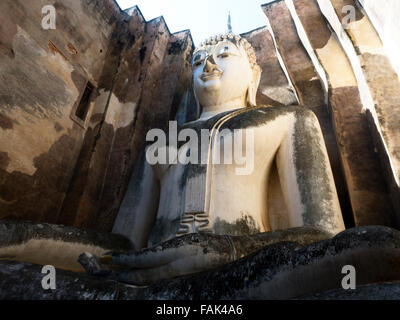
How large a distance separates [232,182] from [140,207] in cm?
85

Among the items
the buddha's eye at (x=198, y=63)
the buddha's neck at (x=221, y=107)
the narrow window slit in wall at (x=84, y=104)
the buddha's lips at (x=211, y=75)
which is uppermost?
the narrow window slit in wall at (x=84, y=104)

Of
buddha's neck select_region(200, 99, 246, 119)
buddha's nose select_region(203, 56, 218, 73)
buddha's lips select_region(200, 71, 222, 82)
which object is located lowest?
buddha's neck select_region(200, 99, 246, 119)

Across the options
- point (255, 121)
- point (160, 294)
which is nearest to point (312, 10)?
point (255, 121)

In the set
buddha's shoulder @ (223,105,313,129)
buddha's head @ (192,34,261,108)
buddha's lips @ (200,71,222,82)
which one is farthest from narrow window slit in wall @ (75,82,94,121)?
buddha's shoulder @ (223,105,313,129)

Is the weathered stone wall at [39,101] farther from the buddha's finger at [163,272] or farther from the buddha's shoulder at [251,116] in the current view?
the buddha's finger at [163,272]

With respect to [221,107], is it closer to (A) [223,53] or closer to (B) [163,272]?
(A) [223,53]

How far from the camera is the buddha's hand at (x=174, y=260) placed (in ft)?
5.28

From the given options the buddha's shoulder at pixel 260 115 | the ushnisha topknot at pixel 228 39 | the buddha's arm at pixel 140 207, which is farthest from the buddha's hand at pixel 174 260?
the ushnisha topknot at pixel 228 39

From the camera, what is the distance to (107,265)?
1.86 meters

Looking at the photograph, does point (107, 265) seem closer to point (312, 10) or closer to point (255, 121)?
point (255, 121)

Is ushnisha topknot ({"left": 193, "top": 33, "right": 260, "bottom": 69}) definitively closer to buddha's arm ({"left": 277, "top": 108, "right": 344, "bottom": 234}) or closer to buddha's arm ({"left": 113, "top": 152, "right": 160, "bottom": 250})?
buddha's arm ({"left": 277, "top": 108, "right": 344, "bottom": 234})

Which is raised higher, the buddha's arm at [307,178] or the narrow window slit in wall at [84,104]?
the narrow window slit in wall at [84,104]

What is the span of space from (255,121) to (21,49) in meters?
2.31

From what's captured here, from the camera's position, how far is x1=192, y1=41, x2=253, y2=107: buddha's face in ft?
10.3
